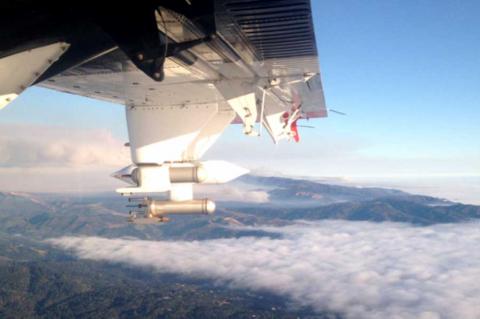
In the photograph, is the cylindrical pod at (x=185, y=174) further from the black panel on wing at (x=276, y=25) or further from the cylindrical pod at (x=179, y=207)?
the black panel on wing at (x=276, y=25)

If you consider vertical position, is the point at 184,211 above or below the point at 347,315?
above

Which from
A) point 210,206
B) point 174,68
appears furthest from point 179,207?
point 174,68

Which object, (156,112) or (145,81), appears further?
(156,112)

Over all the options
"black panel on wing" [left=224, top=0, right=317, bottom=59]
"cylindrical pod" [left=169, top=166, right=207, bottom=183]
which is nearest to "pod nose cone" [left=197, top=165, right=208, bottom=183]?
"cylindrical pod" [left=169, top=166, right=207, bottom=183]

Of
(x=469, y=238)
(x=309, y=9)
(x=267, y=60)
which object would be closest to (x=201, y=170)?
(x=267, y=60)

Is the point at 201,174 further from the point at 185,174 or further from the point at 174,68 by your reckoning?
the point at 174,68

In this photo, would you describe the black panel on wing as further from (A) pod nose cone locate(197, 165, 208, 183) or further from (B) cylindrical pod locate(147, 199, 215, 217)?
(B) cylindrical pod locate(147, 199, 215, 217)

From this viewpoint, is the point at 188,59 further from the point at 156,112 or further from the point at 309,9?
the point at 156,112

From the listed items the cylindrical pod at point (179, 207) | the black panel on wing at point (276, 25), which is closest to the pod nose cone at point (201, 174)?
the cylindrical pod at point (179, 207)
